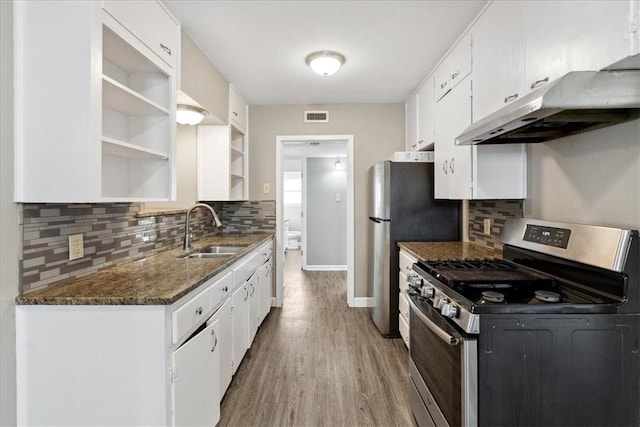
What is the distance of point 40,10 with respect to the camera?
4.31 ft

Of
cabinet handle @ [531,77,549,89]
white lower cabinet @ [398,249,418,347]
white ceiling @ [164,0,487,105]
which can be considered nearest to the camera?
cabinet handle @ [531,77,549,89]

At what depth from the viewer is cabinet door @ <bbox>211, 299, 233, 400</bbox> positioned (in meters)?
1.90

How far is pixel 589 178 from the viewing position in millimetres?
1478

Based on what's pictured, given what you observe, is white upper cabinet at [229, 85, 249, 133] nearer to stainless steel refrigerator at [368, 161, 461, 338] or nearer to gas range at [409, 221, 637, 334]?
stainless steel refrigerator at [368, 161, 461, 338]

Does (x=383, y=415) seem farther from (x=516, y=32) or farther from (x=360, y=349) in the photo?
(x=516, y=32)

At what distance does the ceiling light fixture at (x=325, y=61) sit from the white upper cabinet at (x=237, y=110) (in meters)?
0.97

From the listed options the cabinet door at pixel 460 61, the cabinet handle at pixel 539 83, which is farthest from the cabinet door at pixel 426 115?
the cabinet handle at pixel 539 83

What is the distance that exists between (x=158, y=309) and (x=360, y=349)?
1968mm

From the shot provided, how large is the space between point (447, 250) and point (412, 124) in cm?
164

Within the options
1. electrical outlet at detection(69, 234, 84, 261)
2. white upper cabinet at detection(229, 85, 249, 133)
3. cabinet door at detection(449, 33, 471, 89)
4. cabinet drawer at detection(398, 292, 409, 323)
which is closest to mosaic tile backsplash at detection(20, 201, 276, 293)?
electrical outlet at detection(69, 234, 84, 261)

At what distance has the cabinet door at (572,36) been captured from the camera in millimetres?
1056

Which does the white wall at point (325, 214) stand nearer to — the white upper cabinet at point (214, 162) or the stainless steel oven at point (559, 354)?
the white upper cabinet at point (214, 162)

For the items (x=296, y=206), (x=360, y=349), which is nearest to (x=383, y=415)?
(x=360, y=349)

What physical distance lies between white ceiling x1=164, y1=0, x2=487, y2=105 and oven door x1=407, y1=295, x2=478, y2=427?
67.6 inches
